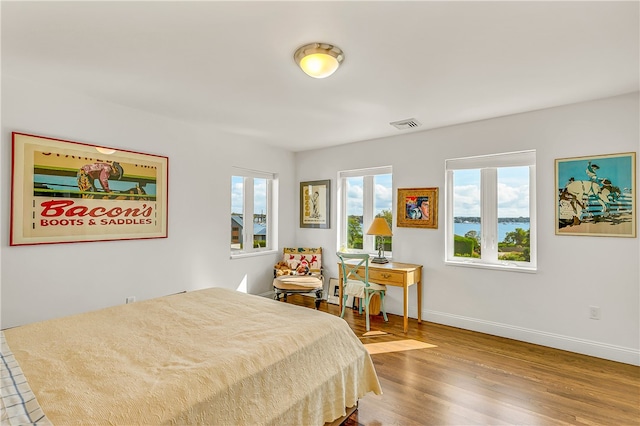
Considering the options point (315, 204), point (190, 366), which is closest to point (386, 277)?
point (315, 204)

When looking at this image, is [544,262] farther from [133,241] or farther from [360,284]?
[133,241]

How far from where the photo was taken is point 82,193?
2758mm

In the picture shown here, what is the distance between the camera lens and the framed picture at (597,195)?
275 centimetres

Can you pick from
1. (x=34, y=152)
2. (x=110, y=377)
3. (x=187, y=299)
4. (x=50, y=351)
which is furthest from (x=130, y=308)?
(x=34, y=152)

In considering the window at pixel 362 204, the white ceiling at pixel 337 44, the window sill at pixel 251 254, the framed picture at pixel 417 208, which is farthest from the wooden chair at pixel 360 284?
the white ceiling at pixel 337 44

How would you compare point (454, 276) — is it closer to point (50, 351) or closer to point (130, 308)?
point (130, 308)

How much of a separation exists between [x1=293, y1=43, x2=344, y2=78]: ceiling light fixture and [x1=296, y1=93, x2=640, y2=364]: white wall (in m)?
2.26

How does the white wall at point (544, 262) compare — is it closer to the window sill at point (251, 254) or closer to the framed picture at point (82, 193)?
the window sill at point (251, 254)

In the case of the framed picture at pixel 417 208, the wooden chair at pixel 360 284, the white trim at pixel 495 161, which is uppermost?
the white trim at pixel 495 161

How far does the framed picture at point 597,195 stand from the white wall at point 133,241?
145 inches

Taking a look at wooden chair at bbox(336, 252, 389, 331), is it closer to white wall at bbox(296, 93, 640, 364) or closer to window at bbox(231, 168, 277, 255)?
white wall at bbox(296, 93, 640, 364)

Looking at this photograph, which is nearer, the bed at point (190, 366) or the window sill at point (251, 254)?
the bed at point (190, 366)

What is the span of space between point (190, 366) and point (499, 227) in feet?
11.5

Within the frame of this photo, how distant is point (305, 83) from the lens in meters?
2.53
